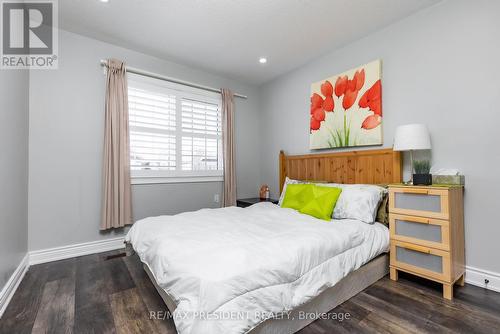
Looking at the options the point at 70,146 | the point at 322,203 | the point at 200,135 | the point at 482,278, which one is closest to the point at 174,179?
the point at 200,135

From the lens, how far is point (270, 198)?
3.97 m

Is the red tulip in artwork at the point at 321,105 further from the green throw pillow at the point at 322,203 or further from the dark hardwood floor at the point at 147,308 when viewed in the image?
the dark hardwood floor at the point at 147,308

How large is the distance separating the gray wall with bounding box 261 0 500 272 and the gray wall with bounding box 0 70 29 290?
11.5 ft

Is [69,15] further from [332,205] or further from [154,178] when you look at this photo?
[332,205]

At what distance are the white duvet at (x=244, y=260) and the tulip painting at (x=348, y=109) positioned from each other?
1.12 m

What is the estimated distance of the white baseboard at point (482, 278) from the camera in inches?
73.4

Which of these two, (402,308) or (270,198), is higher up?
(270,198)

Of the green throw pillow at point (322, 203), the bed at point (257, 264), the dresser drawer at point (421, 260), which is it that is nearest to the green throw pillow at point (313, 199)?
the green throw pillow at point (322, 203)

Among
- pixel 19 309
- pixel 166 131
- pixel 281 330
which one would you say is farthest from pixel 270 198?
pixel 19 309

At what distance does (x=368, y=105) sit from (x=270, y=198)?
2.08 meters

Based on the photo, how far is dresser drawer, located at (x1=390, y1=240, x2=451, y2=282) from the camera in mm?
1772

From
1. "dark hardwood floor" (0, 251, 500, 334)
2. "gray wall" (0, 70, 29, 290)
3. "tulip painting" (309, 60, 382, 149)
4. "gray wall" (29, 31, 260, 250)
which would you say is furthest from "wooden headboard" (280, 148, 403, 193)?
"gray wall" (0, 70, 29, 290)

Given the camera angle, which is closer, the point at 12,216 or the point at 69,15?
the point at 12,216

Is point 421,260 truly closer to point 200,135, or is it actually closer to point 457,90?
point 457,90
